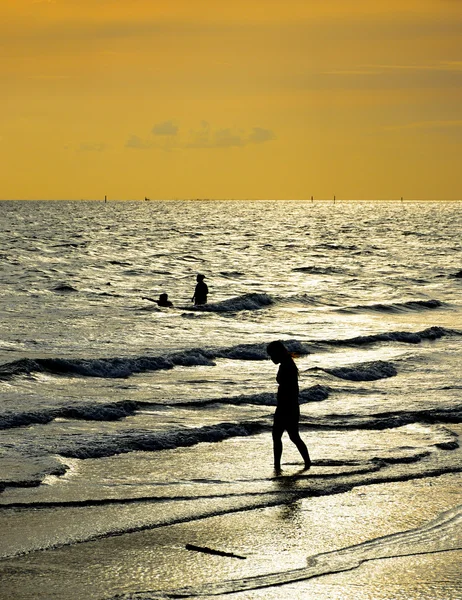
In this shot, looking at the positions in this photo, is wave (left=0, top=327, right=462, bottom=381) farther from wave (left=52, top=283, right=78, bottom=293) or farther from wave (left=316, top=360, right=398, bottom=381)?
wave (left=52, top=283, right=78, bottom=293)

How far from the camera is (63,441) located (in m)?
→ 13.7

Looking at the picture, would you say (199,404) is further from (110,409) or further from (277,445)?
(277,445)

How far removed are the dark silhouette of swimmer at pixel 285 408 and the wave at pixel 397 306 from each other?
82.9 feet

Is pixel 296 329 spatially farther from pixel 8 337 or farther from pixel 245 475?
pixel 245 475

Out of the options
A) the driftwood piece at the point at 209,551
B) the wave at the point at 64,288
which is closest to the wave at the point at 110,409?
the driftwood piece at the point at 209,551

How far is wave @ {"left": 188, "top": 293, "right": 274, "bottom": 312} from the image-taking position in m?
36.8

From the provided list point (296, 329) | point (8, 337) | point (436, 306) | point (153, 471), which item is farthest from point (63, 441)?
point (436, 306)

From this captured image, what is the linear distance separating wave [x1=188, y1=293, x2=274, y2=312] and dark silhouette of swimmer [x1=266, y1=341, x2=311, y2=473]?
76.4 feet

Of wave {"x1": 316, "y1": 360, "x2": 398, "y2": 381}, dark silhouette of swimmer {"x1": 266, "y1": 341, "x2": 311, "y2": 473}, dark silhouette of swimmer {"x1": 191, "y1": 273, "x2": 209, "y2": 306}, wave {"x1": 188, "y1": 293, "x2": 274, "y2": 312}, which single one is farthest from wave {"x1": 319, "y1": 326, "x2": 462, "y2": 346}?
dark silhouette of swimmer {"x1": 266, "y1": 341, "x2": 311, "y2": 473}

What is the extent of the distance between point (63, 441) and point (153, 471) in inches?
77.7

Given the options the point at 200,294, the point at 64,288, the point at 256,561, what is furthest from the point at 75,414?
the point at 64,288

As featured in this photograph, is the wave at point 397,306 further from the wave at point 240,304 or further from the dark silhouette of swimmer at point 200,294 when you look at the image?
the dark silhouette of swimmer at point 200,294

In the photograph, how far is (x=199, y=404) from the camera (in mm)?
A: 17172

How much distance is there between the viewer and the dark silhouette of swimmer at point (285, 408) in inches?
495
